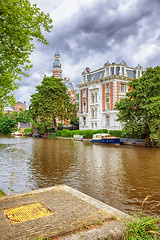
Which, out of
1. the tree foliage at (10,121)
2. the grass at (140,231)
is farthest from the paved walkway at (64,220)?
the tree foliage at (10,121)

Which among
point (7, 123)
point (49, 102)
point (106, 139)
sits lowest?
point (106, 139)

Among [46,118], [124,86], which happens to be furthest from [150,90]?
[46,118]

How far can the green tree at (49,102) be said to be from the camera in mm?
50594

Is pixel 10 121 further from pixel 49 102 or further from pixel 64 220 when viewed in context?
pixel 64 220

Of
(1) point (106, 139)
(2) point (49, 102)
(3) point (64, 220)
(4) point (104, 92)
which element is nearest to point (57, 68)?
(2) point (49, 102)

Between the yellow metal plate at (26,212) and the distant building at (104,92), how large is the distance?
37.5 metres

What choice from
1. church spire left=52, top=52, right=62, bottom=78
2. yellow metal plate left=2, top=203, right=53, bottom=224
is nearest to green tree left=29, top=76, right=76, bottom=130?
church spire left=52, top=52, right=62, bottom=78

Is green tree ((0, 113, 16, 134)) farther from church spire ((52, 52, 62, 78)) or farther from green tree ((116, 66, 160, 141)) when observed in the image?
green tree ((116, 66, 160, 141))

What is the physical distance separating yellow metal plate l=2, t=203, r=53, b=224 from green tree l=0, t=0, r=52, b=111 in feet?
21.0

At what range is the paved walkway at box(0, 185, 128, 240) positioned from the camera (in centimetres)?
370

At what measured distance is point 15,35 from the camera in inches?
365

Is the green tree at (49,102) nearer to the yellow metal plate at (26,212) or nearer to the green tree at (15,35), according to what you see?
the green tree at (15,35)

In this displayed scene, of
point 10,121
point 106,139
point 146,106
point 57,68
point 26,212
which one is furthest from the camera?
point 57,68

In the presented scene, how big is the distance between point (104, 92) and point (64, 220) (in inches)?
1696
